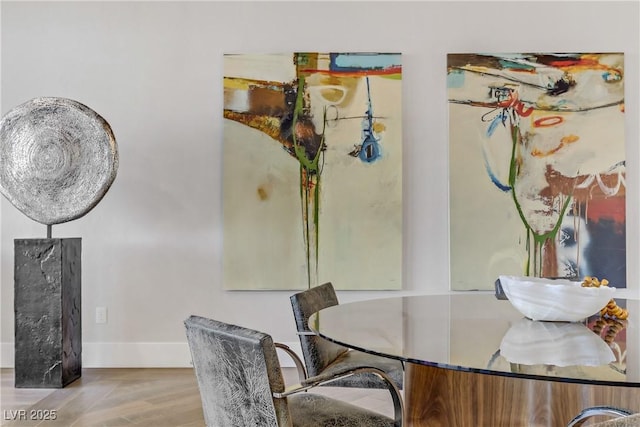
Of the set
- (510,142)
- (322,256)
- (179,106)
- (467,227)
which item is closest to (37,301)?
(179,106)

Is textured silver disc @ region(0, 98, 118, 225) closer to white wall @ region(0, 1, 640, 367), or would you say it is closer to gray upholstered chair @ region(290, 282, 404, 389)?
white wall @ region(0, 1, 640, 367)

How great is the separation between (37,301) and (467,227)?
2.85m

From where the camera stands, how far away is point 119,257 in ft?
12.2

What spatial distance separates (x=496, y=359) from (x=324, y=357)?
3.31ft

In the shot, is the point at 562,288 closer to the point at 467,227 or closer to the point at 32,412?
the point at 467,227

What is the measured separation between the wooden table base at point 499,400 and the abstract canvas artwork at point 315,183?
1.95 metres

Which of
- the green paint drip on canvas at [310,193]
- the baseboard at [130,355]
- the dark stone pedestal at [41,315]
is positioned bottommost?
the baseboard at [130,355]

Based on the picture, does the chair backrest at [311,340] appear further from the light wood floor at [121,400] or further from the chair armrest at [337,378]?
the light wood floor at [121,400]

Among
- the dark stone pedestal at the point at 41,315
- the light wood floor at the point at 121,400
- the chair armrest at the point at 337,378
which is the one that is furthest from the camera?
the dark stone pedestal at the point at 41,315

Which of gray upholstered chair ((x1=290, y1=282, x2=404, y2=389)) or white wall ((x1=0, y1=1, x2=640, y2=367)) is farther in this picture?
white wall ((x1=0, y1=1, x2=640, y2=367))

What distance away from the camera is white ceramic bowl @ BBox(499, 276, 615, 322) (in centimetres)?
162

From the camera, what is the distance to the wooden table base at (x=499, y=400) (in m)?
1.58

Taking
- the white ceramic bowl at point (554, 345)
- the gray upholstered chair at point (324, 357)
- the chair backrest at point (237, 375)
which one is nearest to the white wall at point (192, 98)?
the gray upholstered chair at point (324, 357)

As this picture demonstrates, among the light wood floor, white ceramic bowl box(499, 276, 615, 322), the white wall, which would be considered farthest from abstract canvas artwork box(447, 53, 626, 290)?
white ceramic bowl box(499, 276, 615, 322)
